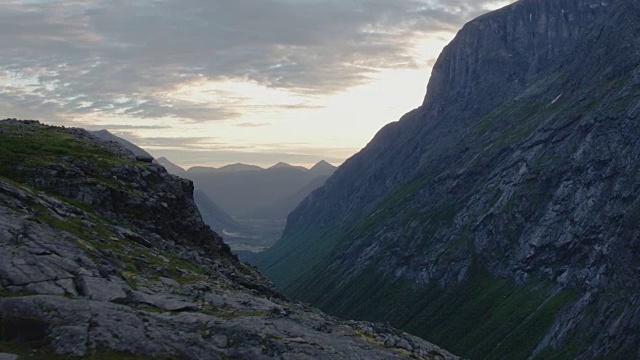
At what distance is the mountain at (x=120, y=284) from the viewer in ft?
127

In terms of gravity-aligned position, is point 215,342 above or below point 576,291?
above

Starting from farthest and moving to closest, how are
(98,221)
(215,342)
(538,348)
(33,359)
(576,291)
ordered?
(576,291) < (538,348) < (98,221) < (215,342) < (33,359)

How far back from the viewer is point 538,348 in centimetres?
18000

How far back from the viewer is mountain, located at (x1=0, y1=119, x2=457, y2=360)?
38.7 metres

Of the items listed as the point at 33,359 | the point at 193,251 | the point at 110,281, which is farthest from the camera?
the point at 193,251

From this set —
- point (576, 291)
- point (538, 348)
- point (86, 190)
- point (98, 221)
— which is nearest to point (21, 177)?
point (86, 190)

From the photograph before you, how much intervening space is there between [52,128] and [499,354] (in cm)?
15799

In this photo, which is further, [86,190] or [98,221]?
[86,190]

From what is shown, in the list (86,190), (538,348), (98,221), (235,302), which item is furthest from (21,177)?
(538,348)

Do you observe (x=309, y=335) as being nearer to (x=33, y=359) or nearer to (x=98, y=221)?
(x=33, y=359)

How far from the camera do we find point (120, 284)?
153 feet

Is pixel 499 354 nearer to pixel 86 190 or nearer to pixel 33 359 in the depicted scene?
pixel 86 190

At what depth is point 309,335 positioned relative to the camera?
1850 inches

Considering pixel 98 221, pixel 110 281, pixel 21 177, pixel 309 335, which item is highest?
pixel 21 177
